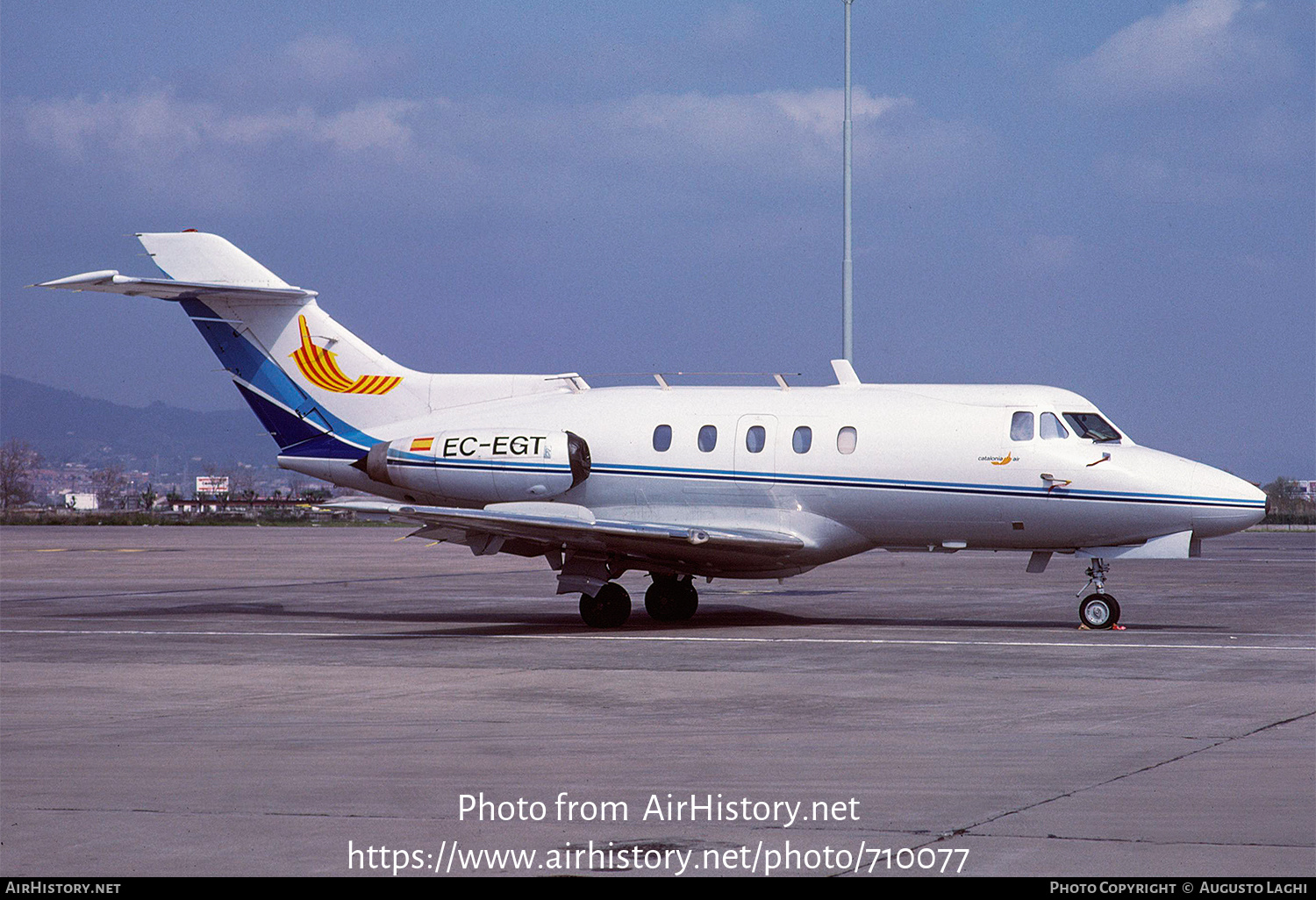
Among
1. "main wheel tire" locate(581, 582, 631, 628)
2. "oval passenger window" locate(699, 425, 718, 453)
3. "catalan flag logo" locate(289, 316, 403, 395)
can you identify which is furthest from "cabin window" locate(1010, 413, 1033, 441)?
"catalan flag logo" locate(289, 316, 403, 395)

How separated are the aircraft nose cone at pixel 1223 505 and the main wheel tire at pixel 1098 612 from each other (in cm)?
147

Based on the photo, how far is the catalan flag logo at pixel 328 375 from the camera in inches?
874

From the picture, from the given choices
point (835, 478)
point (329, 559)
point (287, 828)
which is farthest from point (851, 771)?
point (329, 559)

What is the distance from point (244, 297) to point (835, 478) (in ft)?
31.0

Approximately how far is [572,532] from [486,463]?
7.98ft

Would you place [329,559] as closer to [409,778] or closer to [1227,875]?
[409,778]

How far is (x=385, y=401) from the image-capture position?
72.7ft

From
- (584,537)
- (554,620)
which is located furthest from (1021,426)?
(554,620)

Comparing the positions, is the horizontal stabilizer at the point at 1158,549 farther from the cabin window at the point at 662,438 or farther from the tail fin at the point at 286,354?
the tail fin at the point at 286,354

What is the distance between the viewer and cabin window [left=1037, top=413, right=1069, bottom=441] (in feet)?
63.1

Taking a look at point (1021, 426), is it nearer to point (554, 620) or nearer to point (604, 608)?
point (604, 608)

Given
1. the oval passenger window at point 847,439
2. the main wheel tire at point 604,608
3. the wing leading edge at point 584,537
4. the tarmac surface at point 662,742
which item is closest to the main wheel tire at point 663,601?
the tarmac surface at point 662,742

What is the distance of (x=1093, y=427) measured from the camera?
19.3m

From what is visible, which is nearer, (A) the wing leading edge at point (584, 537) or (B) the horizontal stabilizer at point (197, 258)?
(A) the wing leading edge at point (584, 537)
